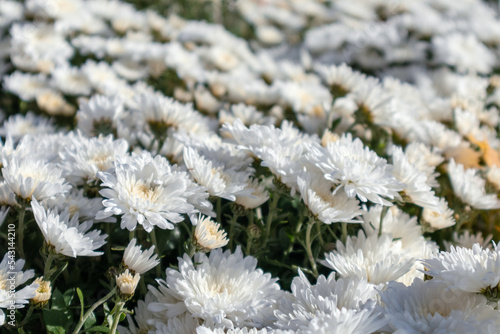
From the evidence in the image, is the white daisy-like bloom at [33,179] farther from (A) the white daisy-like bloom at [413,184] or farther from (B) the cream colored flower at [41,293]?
(A) the white daisy-like bloom at [413,184]

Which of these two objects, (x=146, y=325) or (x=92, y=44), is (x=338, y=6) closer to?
(x=92, y=44)

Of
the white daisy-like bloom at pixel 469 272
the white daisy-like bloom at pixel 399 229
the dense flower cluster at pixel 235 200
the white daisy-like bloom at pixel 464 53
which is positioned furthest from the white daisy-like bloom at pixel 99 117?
the white daisy-like bloom at pixel 464 53

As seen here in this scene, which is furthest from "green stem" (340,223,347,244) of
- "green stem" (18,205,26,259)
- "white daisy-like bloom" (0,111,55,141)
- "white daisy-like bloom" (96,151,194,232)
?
"white daisy-like bloom" (0,111,55,141)

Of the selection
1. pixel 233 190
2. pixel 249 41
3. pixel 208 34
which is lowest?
pixel 249 41

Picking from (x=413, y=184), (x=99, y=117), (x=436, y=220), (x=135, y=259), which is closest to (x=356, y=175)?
(x=413, y=184)

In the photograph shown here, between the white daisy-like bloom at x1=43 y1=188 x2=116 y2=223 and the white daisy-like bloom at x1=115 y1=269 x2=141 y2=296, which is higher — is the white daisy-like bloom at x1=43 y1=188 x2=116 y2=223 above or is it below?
below

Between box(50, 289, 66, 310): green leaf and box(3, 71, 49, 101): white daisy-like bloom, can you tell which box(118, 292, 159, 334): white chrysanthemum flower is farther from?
box(3, 71, 49, 101): white daisy-like bloom

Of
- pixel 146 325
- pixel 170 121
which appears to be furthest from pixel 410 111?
pixel 146 325
